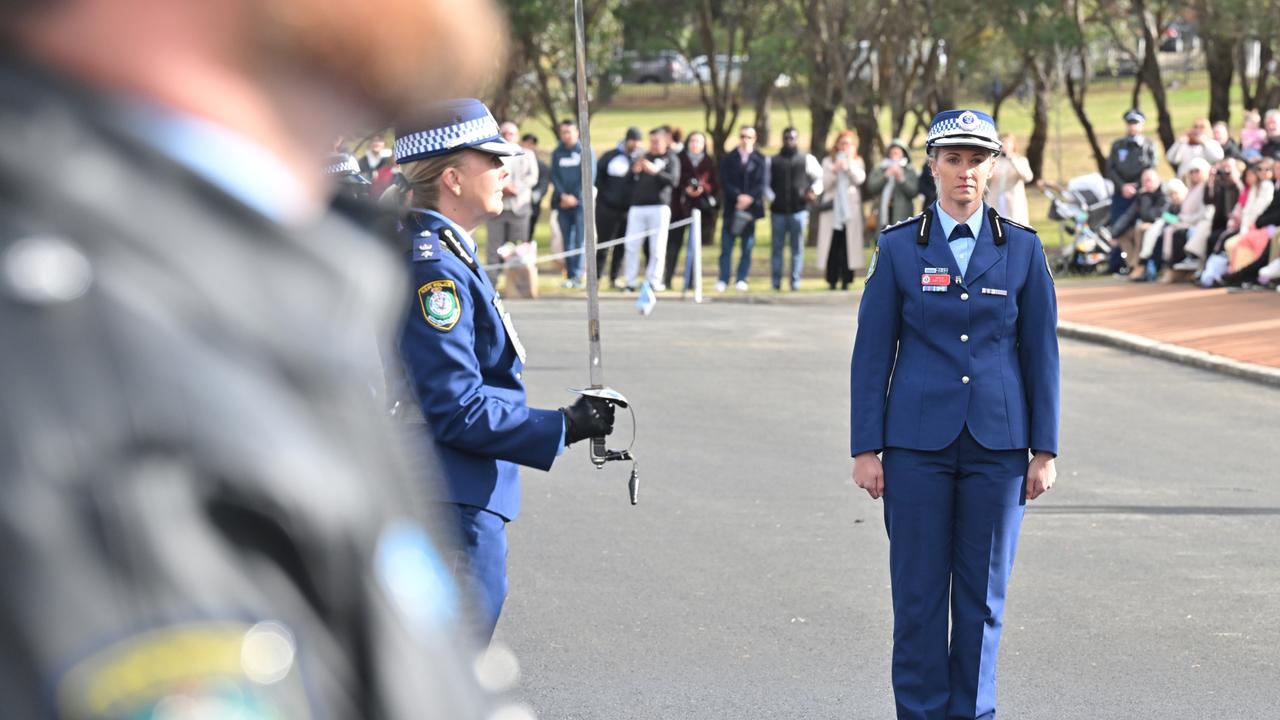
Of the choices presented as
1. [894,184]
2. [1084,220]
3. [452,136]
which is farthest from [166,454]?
[1084,220]

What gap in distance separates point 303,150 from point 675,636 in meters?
6.38

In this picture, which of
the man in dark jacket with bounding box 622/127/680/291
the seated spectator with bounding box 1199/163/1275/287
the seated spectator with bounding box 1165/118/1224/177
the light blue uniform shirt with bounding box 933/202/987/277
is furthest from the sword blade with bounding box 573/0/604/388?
the seated spectator with bounding box 1165/118/1224/177

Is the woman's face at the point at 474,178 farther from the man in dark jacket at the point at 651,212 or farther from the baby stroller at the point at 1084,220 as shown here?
the baby stroller at the point at 1084,220

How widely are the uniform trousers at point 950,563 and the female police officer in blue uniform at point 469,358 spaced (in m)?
1.34

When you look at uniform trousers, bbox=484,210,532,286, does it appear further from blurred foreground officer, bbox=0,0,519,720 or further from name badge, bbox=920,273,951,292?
blurred foreground officer, bbox=0,0,519,720

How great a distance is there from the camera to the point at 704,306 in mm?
23391

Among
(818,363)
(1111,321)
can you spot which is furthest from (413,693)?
(1111,321)

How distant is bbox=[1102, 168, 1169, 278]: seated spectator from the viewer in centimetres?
2634

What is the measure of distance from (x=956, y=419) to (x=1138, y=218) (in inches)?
870

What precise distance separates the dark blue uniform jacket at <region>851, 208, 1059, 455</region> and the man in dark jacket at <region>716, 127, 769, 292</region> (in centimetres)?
2012

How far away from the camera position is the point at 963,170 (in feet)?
19.0

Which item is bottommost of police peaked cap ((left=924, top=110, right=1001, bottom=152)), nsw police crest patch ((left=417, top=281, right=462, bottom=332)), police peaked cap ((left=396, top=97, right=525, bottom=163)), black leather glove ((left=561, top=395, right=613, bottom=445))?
black leather glove ((left=561, top=395, right=613, bottom=445))

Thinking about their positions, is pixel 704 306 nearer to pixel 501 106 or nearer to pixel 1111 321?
pixel 1111 321

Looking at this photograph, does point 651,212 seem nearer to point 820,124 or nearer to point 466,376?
point 820,124
